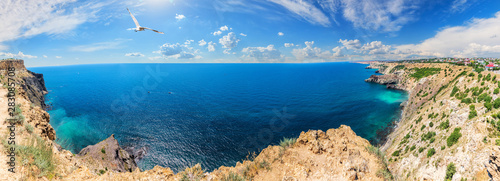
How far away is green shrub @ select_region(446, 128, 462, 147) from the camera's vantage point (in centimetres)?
1910

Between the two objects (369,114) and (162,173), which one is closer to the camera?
(162,173)

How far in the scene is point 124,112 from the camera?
5800 centimetres

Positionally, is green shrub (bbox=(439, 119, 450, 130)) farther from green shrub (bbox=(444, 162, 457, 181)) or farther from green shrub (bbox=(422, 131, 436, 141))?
green shrub (bbox=(444, 162, 457, 181))

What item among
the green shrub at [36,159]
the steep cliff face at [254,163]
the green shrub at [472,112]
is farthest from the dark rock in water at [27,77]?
the green shrub at [472,112]

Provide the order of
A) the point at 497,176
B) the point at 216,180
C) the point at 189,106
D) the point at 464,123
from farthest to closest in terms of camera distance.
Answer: the point at 189,106 → the point at 464,123 → the point at 497,176 → the point at 216,180

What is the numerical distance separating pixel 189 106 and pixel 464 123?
67.4 meters

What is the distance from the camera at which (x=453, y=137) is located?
1955 centimetres

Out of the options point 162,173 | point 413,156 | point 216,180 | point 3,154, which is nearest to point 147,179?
point 162,173

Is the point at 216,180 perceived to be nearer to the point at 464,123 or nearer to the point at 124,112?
the point at 464,123

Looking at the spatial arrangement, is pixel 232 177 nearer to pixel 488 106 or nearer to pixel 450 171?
pixel 450 171

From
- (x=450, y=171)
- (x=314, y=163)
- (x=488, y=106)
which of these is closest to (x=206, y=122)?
(x=314, y=163)

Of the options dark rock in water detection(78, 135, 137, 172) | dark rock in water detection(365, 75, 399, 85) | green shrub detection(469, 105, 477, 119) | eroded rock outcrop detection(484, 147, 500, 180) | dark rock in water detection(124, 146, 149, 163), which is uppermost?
dark rock in water detection(365, 75, 399, 85)

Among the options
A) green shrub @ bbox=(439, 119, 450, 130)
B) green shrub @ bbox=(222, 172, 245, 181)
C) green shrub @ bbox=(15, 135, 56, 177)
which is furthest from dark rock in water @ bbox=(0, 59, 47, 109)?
green shrub @ bbox=(439, 119, 450, 130)

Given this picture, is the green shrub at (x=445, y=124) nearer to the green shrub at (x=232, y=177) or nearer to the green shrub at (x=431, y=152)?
the green shrub at (x=431, y=152)
